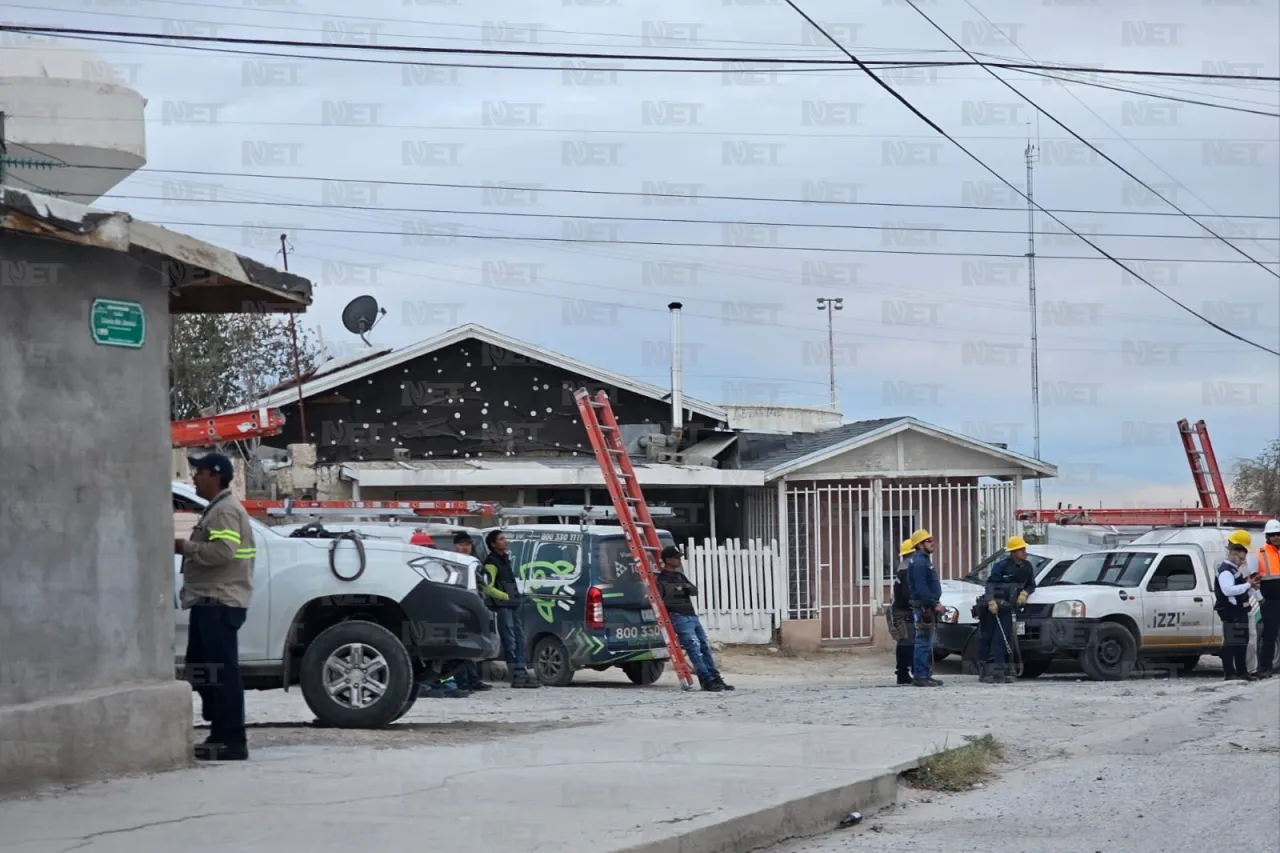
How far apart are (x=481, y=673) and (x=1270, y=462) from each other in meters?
29.5

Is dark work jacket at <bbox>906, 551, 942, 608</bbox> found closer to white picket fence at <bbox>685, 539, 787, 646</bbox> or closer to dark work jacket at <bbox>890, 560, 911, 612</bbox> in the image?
dark work jacket at <bbox>890, 560, 911, 612</bbox>

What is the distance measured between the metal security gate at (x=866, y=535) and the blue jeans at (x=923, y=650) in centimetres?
774

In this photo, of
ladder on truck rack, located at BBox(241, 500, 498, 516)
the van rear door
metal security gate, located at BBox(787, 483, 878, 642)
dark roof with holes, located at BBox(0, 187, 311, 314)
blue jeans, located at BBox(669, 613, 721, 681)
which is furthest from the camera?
metal security gate, located at BBox(787, 483, 878, 642)

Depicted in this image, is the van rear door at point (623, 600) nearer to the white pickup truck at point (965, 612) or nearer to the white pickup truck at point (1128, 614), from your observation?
the white pickup truck at point (965, 612)

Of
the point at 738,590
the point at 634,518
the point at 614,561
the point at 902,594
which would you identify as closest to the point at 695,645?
the point at 614,561

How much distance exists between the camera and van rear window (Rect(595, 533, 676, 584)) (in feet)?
58.1

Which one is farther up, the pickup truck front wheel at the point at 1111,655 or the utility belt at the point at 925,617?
the utility belt at the point at 925,617

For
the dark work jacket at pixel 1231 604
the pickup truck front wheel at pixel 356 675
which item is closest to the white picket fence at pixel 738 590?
the dark work jacket at pixel 1231 604

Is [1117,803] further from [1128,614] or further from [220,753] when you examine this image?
[1128,614]

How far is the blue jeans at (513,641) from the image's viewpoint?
675 inches

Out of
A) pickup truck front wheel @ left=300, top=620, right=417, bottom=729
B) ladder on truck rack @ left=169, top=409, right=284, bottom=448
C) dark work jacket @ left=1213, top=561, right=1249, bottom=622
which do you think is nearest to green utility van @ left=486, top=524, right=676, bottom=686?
ladder on truck rack @ left=169, top=409, right=284, bottom=448

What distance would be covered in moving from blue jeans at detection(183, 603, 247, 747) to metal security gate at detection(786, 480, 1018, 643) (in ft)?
56.5

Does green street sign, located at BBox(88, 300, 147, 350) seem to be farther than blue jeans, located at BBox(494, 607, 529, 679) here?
No

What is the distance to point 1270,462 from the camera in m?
41.4
